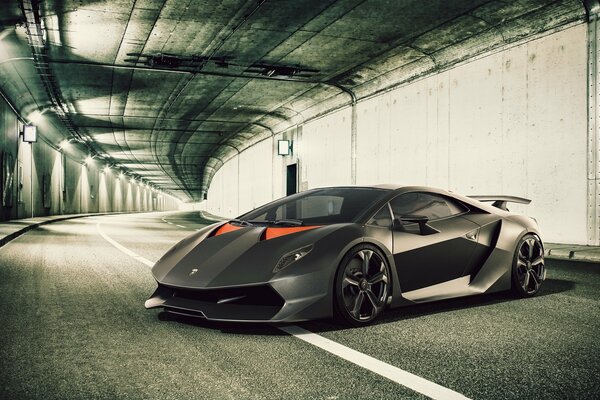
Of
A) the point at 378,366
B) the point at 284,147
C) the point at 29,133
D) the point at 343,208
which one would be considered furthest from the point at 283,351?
the point at 29,133

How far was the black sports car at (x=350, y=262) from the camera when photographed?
4.05m

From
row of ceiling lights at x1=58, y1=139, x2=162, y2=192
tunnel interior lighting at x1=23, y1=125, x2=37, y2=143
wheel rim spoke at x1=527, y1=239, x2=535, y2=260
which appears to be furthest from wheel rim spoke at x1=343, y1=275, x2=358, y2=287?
row of ceiling lights at x1=58, y1=139, x2=162, y2=192

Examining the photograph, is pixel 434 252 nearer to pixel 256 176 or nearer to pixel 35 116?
pixel 35 116

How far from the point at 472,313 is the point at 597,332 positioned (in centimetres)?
98

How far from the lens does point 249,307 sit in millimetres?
4047

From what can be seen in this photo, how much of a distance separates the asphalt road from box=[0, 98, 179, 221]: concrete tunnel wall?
62.1ft

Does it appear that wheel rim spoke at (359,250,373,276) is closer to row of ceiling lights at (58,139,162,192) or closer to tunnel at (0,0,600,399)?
tunnel at (0,0,600,399)

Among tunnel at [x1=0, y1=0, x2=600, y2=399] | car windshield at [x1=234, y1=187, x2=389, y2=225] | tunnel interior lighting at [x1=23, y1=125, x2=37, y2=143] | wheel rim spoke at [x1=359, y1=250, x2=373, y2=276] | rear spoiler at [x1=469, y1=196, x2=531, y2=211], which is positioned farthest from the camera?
tunnel interior lighting at [x1=23, y1=125, x2=37, y2=143]

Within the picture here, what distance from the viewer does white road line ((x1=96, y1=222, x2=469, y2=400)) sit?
9.64 ft

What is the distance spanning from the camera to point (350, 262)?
433 cm

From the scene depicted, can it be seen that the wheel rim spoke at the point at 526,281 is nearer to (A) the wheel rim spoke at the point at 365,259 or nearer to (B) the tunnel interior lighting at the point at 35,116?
(A) the wheel rim spoke at the point at 365,259

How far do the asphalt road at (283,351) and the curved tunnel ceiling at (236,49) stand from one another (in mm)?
8173

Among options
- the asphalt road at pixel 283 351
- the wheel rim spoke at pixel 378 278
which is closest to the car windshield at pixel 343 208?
the wheel rim spoke at pixel 378 278

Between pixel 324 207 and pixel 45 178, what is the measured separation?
16773 millimetres
